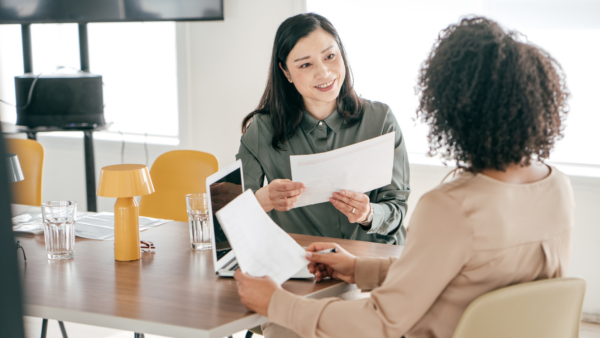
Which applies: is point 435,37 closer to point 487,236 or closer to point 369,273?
point 369,273

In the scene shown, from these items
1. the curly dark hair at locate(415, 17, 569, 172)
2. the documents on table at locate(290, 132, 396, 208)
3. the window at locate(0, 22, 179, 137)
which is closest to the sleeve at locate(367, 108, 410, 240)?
the documents on table at locate(290, 132, 396, 208)

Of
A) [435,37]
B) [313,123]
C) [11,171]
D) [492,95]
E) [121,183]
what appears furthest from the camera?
[435,37]

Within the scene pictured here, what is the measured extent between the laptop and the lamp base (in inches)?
10.8

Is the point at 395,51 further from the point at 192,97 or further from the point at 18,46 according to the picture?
the point at 18,46

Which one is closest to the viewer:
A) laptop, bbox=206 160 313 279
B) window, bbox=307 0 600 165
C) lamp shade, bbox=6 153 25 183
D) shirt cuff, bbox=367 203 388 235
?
lamp shade, bbox=6 153 25 183

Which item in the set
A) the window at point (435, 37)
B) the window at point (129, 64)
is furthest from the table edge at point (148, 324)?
the window at point (129, 64)

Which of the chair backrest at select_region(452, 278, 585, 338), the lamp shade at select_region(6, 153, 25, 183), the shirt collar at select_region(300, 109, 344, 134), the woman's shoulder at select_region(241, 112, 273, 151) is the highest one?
A: the lamp shade at select_region(6, 153, 25, 183)

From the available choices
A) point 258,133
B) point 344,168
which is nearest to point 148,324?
point 344,168

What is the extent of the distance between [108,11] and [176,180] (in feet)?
4.21

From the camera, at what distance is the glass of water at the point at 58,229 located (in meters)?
1.57

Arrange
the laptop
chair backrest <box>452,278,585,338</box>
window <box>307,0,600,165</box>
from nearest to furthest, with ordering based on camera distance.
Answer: chair backrest <box>452,278,585,338</box> < the laptop < window <box>307,0,600,165</box>

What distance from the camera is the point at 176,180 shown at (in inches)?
99.3

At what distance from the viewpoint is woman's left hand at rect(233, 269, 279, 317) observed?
3.91 feet

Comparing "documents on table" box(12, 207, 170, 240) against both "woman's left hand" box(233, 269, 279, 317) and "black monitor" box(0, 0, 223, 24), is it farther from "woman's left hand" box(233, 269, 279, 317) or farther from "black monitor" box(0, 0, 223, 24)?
"black monitor" box(0, 0, 223, 24)
